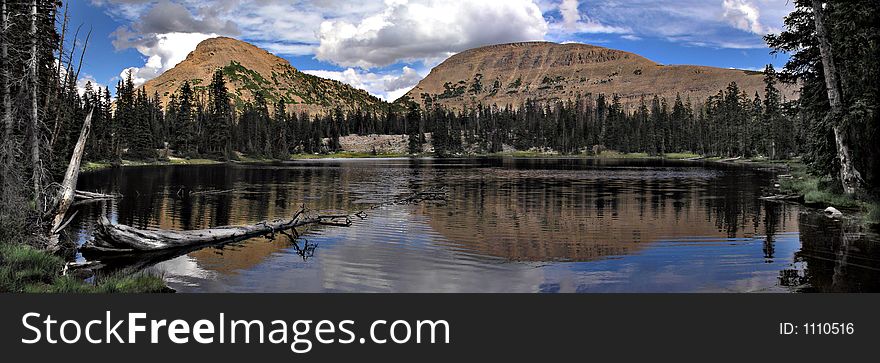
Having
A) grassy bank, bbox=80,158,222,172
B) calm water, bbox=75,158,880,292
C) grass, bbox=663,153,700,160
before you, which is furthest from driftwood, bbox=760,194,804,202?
grass, bbox=663,153,700,160

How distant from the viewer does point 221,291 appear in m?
17.2

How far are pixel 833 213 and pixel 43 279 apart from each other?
37.7 m

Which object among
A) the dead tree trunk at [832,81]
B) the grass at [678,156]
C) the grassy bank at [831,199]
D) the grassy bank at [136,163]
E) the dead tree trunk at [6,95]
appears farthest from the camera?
the grass at [678,156]

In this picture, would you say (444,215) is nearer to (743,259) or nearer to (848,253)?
(743,259)

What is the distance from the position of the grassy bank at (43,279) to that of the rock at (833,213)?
34.1 meters

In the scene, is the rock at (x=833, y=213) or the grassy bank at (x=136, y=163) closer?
the rock at (x=833, y=213)

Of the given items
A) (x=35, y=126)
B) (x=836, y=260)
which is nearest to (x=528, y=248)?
(x=836, y=260)

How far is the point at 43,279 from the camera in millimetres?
15641

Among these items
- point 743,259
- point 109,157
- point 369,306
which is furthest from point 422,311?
point 109,157

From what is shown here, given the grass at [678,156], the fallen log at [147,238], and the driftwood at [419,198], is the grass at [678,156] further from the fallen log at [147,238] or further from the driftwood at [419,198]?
the fallen log at [147,238]

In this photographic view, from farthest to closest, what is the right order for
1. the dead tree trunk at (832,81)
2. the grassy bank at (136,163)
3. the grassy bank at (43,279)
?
the grassy bank at (136,163)
the dead tree trunk at (832,81)
the grassy bank at (43,279)

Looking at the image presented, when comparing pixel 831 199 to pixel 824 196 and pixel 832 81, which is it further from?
pixel 832 81

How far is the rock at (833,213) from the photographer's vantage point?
3152cm

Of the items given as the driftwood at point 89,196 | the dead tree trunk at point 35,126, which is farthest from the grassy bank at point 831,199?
the driftwood at point 89,196
